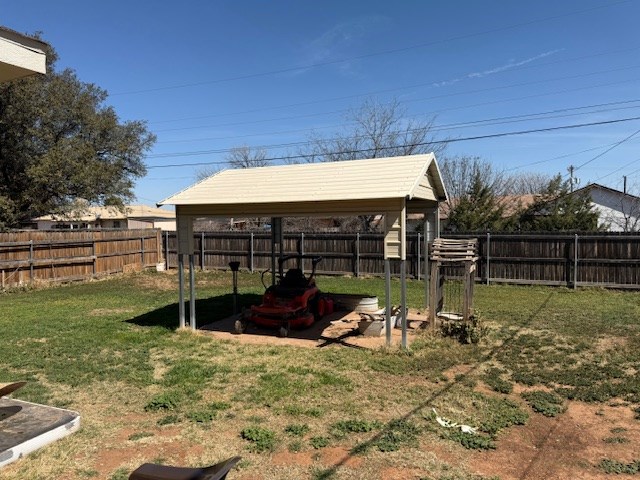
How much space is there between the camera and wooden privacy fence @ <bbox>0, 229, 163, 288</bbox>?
1505 centimetres

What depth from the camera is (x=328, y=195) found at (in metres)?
7.86

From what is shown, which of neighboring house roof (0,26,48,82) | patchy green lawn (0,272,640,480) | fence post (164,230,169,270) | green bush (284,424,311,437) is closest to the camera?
neighboring house roof (0,26,48,82)

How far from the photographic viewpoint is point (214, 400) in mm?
5426

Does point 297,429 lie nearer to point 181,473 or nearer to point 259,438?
point 259,438

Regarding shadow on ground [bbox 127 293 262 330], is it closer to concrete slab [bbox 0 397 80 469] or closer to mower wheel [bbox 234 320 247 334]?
mower wheel [bbox 234 320 247 334]

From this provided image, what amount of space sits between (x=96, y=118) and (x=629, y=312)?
24.1 metres

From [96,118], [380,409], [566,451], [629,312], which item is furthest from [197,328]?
[96,118]

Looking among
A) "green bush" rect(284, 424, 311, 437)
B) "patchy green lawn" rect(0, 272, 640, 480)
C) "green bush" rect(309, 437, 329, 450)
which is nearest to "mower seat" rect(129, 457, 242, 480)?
"patchy green lawn" rect(0, 272, 640, 480)

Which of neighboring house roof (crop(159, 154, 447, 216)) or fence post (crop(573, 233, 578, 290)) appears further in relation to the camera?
fence post (crop(573, 233, 578, 290))

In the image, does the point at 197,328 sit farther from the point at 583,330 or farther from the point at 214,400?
the point at 583,330

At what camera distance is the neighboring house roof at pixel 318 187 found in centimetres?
768

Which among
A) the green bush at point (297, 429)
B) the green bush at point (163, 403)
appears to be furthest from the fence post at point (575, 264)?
the green bush at point (163, 403)

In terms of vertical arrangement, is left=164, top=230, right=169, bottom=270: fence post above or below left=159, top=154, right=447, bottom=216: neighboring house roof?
below

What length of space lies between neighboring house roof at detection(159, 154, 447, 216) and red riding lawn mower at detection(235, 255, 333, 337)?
1764 mm
